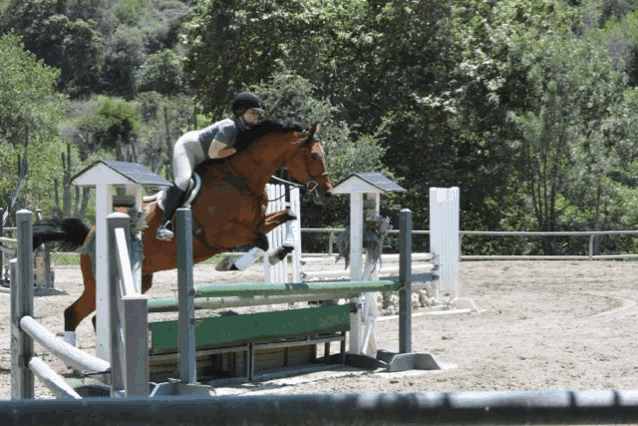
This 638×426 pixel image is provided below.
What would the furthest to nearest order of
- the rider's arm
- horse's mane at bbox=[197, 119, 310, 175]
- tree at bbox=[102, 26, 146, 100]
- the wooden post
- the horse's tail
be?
tree at bbox=[102, 26, 146, 100]
horse's mane at bbox=[197, 119, 310, 175]
the rider's arm
the horse's tail
the wooden post

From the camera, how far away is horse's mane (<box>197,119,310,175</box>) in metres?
6.00

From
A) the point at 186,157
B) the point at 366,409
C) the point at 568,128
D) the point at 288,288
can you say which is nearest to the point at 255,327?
the point at 288,288

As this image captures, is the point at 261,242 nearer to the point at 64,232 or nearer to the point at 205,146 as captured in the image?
the point at 205,146

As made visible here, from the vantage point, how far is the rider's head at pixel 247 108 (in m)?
5.84

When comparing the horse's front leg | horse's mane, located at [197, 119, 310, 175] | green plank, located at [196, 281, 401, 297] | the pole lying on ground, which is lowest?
green plank, located at [196, 281, 401, 297]

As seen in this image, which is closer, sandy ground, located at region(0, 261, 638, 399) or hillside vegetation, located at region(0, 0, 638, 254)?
sandy ground, located at region(0, 261, 638, 399)

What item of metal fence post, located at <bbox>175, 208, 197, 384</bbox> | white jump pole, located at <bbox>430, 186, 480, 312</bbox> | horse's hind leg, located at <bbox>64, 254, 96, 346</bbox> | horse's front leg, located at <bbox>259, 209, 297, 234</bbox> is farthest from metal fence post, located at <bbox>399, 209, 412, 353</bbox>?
white jump pole, located at <bbox>430, 186, 480, 312</bbox>

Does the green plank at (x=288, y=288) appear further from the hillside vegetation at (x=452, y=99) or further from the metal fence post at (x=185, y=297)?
the hillside vegetation at (x=452, y=99)

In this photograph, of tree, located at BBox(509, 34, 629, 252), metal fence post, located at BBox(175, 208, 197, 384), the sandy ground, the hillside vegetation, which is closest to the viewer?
metal fence post, located at BBox(175, 208, 197, 384)

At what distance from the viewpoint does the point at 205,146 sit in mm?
5934

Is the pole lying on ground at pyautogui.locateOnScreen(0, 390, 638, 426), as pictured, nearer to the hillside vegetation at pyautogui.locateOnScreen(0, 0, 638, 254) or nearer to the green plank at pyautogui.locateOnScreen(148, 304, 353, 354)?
the green plank at pyautogui.locateOnScreen(148, 304, 353, 354)

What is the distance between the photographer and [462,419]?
94 centimetres

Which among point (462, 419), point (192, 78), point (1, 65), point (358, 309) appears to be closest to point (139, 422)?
point (462, 419)

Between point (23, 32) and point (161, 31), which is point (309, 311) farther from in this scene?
point (161, 31)
